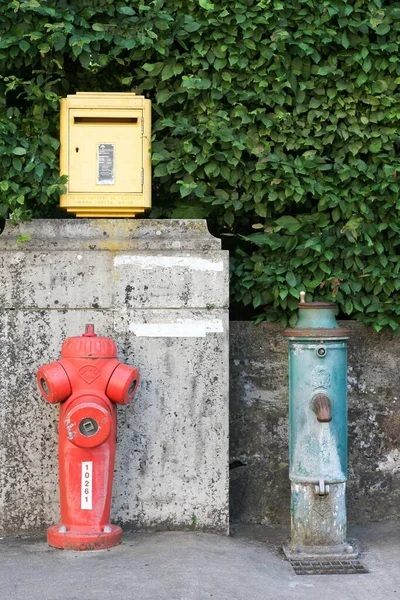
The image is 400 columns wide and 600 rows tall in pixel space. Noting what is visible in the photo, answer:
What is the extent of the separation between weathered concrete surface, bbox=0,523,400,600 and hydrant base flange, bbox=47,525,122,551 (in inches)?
1.7

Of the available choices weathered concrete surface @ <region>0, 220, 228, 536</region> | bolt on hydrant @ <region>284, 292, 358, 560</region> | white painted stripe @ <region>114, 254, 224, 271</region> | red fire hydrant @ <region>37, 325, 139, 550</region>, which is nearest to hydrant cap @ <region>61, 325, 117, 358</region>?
red fire hydrant @ <region>37, 325, 139, 550</region>

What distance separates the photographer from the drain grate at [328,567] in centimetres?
485

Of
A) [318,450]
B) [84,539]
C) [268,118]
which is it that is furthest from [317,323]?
[84,539]

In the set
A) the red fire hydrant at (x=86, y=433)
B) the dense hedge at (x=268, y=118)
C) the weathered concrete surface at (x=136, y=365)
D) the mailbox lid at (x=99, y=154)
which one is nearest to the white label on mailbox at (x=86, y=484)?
the red fire hydrant at (x=86, y=433)

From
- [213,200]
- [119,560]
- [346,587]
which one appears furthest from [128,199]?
[346,587]

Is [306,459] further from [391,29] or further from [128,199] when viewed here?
[391,29]

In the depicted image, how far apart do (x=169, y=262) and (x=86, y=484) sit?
1374 mm

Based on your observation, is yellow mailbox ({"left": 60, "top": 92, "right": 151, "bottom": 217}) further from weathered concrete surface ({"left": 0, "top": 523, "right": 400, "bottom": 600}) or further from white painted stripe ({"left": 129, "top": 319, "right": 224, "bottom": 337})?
weathered concrete surface ({"left": 0, "top": 523, "right": 400, "bottom": 600})

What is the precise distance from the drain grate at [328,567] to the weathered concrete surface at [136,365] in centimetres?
58

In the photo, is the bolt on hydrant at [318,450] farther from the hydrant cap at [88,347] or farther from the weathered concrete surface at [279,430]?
the hydrant cap at [88,347]

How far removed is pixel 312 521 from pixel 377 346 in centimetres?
130

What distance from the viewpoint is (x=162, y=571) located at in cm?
453

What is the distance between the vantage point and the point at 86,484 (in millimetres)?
4895

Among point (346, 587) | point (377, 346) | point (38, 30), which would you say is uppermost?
point (38, 30)
